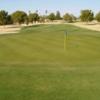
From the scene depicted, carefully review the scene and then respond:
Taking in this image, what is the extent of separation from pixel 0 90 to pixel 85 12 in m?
109

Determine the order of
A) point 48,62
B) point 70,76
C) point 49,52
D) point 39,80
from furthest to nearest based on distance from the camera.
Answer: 1. point 49,52
2. point 48,62
3. point 70,76
4. point 39,80

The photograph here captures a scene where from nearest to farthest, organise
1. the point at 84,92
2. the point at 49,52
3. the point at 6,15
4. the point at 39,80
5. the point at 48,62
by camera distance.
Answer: the point at 84,92
the point at 39,80
the point at 48,62
the point at 49,52
the point at 6,15

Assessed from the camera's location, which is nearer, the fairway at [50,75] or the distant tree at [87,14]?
the fairway at [50,75]

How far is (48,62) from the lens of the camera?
58.4ft

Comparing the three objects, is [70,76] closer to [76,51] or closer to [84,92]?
[84,92]

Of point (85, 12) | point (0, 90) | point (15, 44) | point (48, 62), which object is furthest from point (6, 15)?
point (0, 90)

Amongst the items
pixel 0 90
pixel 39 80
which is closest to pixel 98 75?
pixel 39 80

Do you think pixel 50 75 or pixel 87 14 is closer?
pixel 50 75

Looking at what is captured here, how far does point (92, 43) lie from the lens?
2462 cm

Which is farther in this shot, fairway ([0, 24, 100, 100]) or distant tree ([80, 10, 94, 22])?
distant tree ([80, 10, 94, 22])

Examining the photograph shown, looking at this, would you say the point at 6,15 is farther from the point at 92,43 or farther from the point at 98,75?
the point at 98,75

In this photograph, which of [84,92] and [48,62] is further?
[48,62]

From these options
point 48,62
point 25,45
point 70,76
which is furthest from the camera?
point 25,45

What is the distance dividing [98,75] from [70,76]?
1280 millimetres
